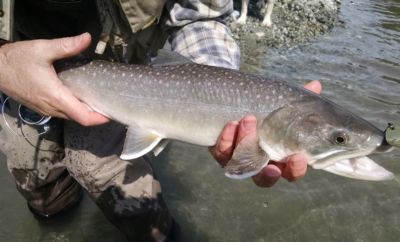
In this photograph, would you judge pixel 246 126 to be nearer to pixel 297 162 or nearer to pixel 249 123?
pixel 249 123

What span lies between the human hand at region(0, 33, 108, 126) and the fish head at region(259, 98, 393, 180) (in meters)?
1.05

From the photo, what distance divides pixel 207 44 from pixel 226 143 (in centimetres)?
92

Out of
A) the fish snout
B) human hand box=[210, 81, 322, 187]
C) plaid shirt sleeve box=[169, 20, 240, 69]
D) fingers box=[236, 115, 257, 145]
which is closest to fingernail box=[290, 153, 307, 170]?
human hand box=[210, 81, 322, 187]

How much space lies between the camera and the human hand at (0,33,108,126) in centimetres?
255

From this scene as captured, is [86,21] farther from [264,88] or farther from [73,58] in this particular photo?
[264,88]

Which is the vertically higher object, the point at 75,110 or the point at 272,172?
the point at 75,110

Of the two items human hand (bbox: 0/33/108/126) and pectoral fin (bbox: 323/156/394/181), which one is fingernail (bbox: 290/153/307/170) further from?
human hand (bbox: 0/33/108/126)

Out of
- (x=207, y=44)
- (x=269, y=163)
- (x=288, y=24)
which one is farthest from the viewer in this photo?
(x=288, y=24)

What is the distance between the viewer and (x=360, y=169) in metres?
2.28

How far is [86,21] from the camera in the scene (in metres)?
3.20

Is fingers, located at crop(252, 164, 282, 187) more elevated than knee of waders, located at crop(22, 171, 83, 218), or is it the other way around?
fingers, located at crop(252, 164, 282, 187)

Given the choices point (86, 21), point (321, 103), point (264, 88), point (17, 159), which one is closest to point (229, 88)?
point (264, 88)

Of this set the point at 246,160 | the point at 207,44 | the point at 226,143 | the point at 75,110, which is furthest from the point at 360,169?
the point at 75,110

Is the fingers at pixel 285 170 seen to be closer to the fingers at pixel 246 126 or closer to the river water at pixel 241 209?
the fingers at pixel 246 126
